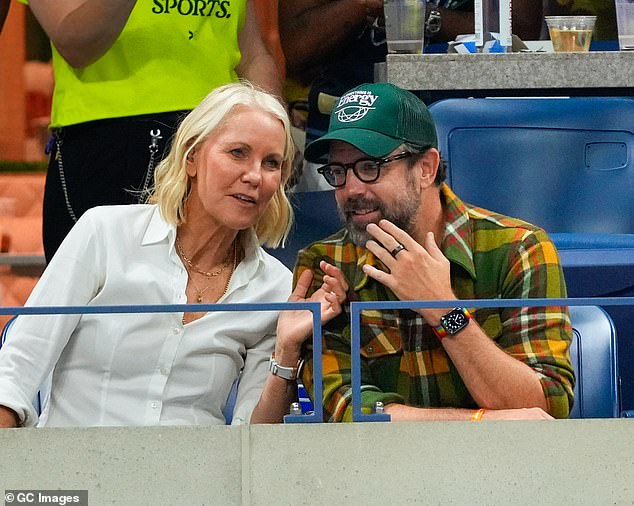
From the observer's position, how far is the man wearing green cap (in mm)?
2205

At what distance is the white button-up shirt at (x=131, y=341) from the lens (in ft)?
7.61

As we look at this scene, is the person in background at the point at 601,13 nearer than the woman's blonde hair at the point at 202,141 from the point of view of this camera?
No

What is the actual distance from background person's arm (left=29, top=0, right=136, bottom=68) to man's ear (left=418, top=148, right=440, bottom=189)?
783 millimetres

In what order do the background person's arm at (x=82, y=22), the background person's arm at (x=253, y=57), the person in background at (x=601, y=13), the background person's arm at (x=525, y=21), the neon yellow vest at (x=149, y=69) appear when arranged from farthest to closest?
the person in background at (x=601, y=13), the background person's arm at (x=525, y=21), the background person's arm at (x=253, y=57), the neon yellow vest at (x=149, y=69), the background person's arm at (x=82, y=22)

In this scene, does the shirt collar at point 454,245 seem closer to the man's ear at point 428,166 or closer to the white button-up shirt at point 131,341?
the man's ear at point 428,166

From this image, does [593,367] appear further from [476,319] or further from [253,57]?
[253,57]

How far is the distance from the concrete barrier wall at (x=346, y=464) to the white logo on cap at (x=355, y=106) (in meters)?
0.63

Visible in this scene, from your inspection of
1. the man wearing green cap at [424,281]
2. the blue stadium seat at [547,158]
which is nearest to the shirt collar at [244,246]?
the man wearing green cap at [424,281]

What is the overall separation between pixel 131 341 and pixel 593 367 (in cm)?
76

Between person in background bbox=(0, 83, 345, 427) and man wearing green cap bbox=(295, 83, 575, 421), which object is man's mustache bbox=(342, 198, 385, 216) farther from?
person in background bbox=(0, 83, 345, 427)

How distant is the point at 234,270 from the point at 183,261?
0.09 meters

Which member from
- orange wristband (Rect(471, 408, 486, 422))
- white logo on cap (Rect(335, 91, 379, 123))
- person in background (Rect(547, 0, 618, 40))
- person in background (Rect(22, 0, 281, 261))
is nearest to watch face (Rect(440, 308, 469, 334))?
orange wristband (Rect(471, 408, 486, 422))

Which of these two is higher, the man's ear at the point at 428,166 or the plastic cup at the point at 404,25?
the plastic cup at the point at 404,25

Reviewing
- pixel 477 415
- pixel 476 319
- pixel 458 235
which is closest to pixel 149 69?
pixel 458 235
